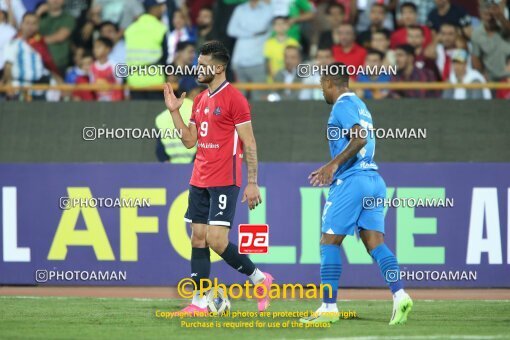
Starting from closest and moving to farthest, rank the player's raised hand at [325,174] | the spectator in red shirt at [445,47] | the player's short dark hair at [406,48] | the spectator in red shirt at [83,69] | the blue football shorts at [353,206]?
the player's raised hand at [325,174] < the blue football shorts at [353,206] < the player's short dark hair at [406,48] < the spectator in red shirt at [445,47] < the spectator in red shirt at [83,69]

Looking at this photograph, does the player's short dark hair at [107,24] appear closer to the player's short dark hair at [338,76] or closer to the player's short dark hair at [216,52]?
the player's short dark hair at [216,52]

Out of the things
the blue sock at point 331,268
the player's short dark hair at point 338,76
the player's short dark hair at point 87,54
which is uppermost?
the player's short dark hair at point 87,54

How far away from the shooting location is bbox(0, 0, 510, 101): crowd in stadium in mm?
15414

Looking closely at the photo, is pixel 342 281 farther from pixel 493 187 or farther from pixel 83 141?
pixel 83 141

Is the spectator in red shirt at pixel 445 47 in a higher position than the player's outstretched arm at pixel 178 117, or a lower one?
higher

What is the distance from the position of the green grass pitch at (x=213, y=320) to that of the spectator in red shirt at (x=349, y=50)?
4.77 metres

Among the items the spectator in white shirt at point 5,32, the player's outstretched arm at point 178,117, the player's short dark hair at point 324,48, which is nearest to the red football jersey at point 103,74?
the spectator in white shirt at point 5,32

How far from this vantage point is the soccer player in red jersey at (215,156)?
33.4 feet

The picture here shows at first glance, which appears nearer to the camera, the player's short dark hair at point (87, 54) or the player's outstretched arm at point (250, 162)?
the player's outstretched arm at point (250, 162)

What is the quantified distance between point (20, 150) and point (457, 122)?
5.92 meters

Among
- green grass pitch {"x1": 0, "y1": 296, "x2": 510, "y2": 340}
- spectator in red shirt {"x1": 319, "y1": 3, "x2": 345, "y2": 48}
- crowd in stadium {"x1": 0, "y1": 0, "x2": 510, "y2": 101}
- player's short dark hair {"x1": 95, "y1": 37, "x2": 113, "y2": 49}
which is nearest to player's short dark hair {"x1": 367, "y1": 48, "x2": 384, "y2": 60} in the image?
crowd in stadium {"x1": 0, "y1": 0, "x2": 510, "y2": 101}

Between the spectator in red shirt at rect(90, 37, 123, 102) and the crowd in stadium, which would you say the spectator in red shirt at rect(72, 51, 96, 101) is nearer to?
the crowd in stadium

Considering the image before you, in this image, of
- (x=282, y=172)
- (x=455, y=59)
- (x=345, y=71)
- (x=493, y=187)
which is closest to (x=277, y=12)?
(x=455, y=59)

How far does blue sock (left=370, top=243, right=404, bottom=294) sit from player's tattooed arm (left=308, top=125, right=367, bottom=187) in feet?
2.90
